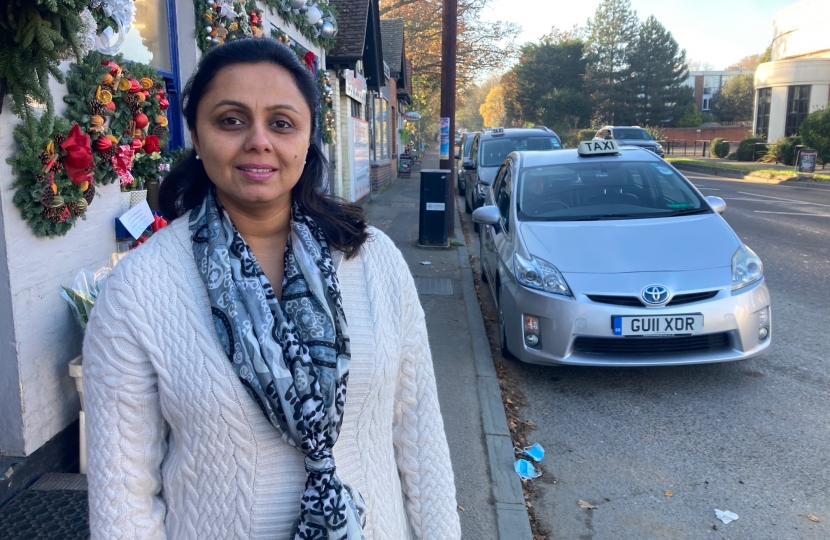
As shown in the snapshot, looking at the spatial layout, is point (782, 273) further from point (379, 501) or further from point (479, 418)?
point (379, 501)

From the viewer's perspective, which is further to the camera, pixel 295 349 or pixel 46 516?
pixel 46 516

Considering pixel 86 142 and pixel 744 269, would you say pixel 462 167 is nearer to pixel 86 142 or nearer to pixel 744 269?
pixel 744 269

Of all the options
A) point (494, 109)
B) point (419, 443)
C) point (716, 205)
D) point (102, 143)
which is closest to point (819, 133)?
point (716, 205)

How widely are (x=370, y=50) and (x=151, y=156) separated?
538 inches

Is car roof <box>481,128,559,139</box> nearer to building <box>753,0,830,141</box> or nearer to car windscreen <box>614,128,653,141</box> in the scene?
car windscreen <box>614,128,653,141</box>

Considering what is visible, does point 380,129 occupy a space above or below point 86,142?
above

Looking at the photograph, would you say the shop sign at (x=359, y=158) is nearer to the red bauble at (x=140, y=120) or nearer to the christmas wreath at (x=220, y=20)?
the christmas wreath at (x=220, y=20)

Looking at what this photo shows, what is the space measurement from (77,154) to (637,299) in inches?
140

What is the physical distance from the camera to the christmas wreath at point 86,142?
3.10 meters

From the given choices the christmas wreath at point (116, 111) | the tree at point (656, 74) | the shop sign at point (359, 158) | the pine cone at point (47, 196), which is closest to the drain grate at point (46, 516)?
the pine cone at point (47, 196)

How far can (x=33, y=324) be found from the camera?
3266mm

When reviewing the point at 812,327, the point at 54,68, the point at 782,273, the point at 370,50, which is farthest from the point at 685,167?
the point at 54,68

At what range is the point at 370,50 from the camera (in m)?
17.1

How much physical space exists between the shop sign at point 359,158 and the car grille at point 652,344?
32.6 feet
